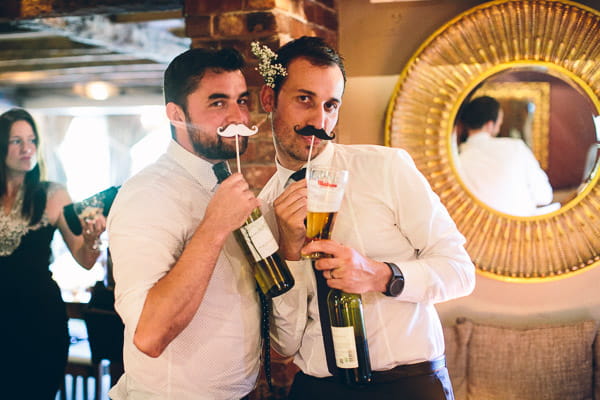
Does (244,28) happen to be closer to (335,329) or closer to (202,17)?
(202,17)

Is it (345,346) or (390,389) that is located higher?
(345,346)

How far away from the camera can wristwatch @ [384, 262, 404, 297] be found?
4.64ft

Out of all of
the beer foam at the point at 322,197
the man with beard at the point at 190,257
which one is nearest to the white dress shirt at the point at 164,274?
the man with beard at the point at 190,257

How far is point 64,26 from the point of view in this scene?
295cm

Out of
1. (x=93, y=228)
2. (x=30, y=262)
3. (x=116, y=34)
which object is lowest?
(x=30, y=262)

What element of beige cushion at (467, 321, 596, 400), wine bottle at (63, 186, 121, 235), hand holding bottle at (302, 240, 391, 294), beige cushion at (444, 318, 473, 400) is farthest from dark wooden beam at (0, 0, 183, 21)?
beige cushion at (467, 321, 596, 400)

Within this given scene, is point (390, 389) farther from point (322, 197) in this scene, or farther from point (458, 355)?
point (458, 355)

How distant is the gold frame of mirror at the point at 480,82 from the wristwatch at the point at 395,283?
102 cm

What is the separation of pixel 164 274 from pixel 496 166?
5.25 feet

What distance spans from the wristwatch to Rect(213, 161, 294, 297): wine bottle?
0.85ft

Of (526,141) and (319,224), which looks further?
(526,141)

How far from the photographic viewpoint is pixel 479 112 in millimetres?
2326

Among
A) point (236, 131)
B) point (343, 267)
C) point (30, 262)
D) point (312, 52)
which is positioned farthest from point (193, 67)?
point (30, 262)

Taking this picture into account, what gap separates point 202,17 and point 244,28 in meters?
0.20
